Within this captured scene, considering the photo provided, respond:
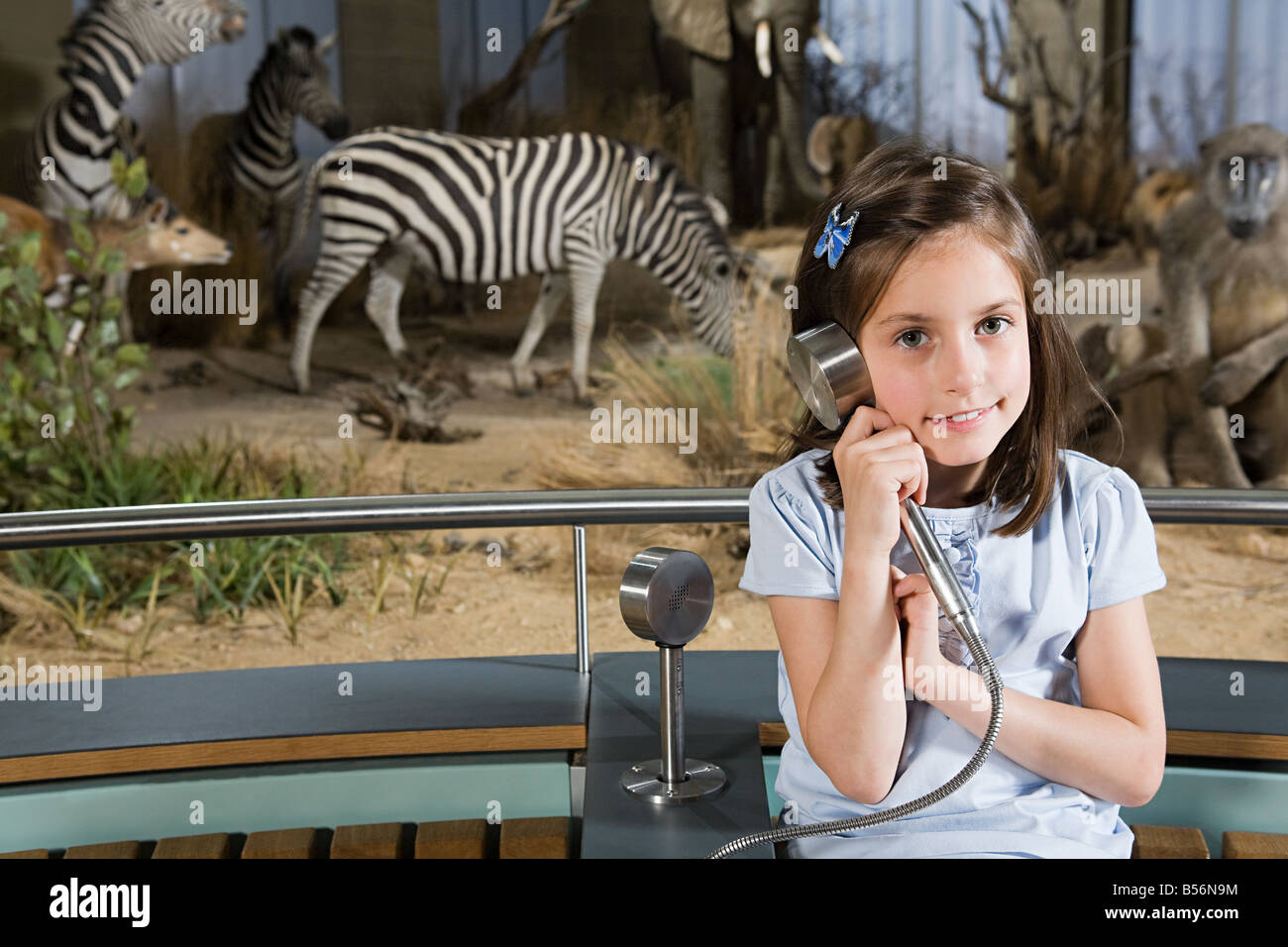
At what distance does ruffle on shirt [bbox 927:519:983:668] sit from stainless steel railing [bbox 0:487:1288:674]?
402 millimetres

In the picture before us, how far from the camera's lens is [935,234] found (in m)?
1.14

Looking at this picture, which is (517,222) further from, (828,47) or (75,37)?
(75,37)

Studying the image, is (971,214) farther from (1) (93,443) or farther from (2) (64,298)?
(2) (64,298)

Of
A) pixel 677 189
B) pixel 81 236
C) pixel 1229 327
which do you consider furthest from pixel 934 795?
pixel 1229 327

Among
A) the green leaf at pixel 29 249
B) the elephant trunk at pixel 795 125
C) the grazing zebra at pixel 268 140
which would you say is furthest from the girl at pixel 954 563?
the grazing zebra at pixel 268 140

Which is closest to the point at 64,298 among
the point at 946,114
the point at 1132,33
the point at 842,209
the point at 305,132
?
the point at 305,132

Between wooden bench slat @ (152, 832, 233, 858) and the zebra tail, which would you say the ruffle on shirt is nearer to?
wooden bench slat @ (152, 832, 233, 858)

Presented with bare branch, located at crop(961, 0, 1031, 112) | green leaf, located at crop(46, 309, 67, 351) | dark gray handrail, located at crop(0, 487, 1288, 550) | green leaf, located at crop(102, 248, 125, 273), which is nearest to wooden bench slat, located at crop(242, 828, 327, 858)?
dark gray handrail, located at crop(0, 487, 1288, 550)

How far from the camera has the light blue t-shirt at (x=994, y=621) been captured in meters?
1.15

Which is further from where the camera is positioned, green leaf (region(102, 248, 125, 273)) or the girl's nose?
green leaf (region(102, 248, 125, 273))

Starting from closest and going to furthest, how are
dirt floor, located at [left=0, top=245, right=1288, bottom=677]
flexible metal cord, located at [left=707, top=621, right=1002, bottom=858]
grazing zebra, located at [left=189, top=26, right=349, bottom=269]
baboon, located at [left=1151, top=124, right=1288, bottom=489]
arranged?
1. flexible metal cord, located at [left=707, top=621, right=1002, bottom=858]
2. dirt floor, located at [left=0, top=245, right=1288, bottom=677]
3. baboon, located at [left=1151, top=124, right=1288, bottom=489]
4. grazing zebra, located at [left=189, top=26, right=349, bottom=269]

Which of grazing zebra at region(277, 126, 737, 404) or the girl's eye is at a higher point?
grazing zebra at region(277, 126, 737, 404)

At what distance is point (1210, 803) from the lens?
1.46 metres

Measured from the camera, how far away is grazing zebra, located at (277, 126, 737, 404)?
7.31 m
